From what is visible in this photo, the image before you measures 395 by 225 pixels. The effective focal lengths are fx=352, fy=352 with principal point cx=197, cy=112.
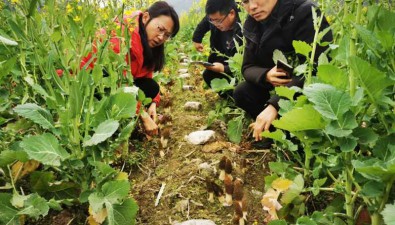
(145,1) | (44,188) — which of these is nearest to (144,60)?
(145,1)

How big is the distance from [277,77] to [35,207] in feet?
5.64

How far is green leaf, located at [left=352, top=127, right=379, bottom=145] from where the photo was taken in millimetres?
1219

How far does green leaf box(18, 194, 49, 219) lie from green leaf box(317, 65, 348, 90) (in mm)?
1260

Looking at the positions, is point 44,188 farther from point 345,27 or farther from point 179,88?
point 179,88

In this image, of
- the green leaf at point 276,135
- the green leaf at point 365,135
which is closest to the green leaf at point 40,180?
the green leaf at point 276,135

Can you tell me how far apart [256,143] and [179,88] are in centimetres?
201

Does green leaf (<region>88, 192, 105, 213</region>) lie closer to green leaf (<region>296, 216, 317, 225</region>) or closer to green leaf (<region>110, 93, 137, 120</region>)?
green leaf (<region>110, 93, 137, 120</region>)

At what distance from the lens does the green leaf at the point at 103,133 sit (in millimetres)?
1624

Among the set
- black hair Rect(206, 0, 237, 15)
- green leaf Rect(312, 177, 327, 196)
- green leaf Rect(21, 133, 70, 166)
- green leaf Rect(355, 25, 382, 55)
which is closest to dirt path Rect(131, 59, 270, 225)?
green leaf Rect(312, 177, 327, 196)

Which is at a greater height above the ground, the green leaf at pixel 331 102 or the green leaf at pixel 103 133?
the green leaf at pixel 331 102

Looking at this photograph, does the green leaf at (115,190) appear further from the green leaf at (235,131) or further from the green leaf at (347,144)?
the green leaf at (235,131)

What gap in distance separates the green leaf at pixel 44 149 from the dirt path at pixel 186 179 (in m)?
0.59

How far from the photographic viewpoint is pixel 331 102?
1.21m

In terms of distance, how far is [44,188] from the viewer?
5.64 ft
